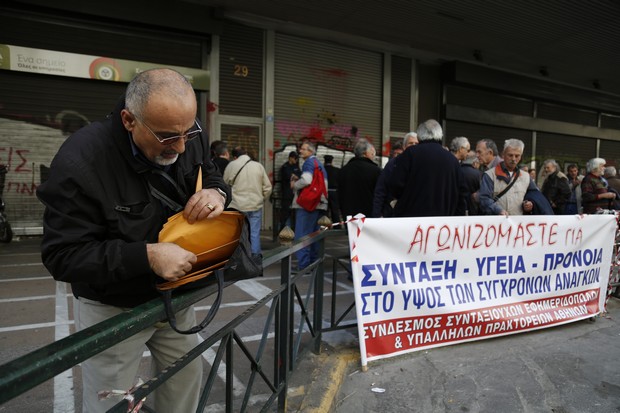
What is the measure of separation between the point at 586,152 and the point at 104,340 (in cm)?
2164

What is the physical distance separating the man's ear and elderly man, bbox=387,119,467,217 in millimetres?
3351

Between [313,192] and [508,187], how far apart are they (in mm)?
2494

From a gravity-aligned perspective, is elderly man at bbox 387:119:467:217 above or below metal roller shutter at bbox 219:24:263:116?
below

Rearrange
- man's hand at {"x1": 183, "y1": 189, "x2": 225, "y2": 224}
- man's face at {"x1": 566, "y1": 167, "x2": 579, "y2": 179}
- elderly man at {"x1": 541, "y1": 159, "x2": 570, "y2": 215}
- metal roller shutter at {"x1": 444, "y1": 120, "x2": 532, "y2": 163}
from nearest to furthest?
man's hand at {"x1": 183, "y1": 189, "x2": 225, "y2": 224} < elderly man at {"x1": 541, "y1": 159, "x2": 570, "y2": 215} < man's face at {"x1": 566, "y1": 167, "x2": 579, "y2": 179} < metal roller shutter at {"x1": 444, "y1": 120, "x2": 532, "y2": 163}

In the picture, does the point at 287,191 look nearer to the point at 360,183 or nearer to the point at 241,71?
the point at 241,71

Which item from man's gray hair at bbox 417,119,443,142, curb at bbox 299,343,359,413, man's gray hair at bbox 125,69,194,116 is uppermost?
man's gray hair at bbox 417,119,443,142

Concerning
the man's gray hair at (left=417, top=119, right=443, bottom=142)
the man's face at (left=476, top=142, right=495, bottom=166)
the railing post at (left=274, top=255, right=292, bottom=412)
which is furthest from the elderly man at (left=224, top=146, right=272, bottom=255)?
the railing post at (left=274, top=255, right=292, bottom=412)

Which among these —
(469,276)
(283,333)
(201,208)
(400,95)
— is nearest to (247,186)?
(469,276)

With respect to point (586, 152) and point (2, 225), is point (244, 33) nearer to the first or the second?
point (2, 225)

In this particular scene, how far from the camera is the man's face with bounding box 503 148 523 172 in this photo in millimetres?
4965

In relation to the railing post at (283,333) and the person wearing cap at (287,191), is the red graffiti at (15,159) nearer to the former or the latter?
the person wearing cap at (287,191)

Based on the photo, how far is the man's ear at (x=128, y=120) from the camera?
1577 mm

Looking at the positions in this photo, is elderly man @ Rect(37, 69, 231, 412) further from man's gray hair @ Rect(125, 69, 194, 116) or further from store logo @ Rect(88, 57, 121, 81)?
store logo @ Rect(88, 57, 121, 81)

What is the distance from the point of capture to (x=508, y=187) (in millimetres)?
4996
